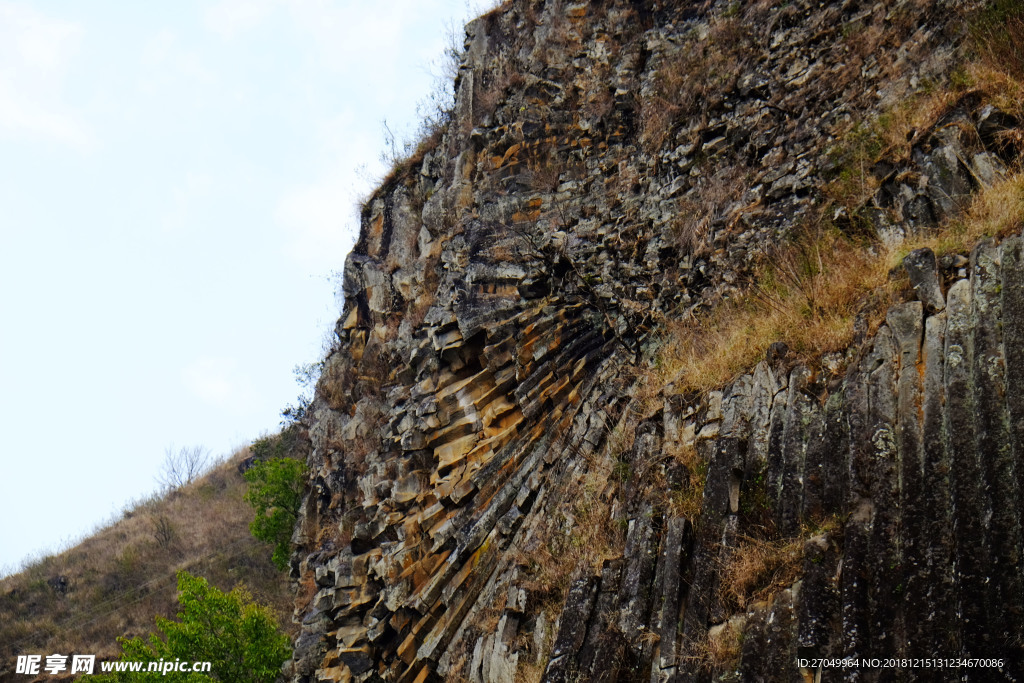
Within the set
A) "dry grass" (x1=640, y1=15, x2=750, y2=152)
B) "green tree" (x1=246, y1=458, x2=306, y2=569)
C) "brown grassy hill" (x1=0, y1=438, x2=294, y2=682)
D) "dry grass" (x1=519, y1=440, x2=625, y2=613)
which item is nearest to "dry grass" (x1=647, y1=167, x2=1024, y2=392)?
"dry grass" (x1=519, y1=440, x2=625, y2=613)

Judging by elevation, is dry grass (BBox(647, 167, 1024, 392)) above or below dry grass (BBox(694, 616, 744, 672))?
above

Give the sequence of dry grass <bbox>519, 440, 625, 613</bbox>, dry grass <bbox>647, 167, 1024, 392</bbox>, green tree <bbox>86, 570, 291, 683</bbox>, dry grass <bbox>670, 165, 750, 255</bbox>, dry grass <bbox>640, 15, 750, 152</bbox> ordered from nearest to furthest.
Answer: dry grass <bbox>647, 167, 1024, 392</bbox>
dry grass <bbox>519, 440, 625, 613</bbox>
dry grass <bbox>670, 165, 750, 255</bbox>
dry grass <bbox>640, 15, 750, 152</bbox>
green tree <bbox>86, 570, 291, 683</bbox>

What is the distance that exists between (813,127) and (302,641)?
1310 centimetres

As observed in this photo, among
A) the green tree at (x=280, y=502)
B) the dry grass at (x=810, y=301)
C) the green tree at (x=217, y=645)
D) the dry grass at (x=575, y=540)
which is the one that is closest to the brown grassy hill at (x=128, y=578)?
the green tree at (x=280, y=502)

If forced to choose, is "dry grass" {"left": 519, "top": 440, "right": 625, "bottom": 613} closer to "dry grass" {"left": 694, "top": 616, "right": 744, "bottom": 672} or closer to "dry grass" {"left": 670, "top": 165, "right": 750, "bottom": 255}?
"dry grass" {"left": 694, "top": 616, "right": 744, "bottom": 672}

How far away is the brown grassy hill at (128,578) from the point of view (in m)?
29.2

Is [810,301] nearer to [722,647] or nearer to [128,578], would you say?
[722,647]

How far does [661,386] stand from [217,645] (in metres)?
12.8

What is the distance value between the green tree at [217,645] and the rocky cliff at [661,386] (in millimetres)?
1510

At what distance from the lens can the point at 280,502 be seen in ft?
82.1

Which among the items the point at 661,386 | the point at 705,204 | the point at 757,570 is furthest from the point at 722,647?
the point at 705,204

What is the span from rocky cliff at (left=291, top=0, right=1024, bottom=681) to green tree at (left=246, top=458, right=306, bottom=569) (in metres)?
3.95

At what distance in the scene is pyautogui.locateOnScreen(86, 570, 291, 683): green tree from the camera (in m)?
17.4

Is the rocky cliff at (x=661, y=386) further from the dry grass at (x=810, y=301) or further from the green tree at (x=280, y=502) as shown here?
the green tree at (x=280, y=502)
